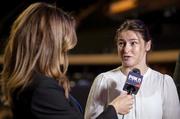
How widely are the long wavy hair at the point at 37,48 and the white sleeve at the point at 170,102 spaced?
21.2 inches

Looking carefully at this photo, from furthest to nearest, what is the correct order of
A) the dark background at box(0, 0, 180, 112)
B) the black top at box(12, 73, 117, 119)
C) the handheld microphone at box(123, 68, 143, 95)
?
the dark background at box(0, 0, 180, 112), the handheld microphone at box(123, 68, 143, 95), the black top at box(12, 73, 117, 119)

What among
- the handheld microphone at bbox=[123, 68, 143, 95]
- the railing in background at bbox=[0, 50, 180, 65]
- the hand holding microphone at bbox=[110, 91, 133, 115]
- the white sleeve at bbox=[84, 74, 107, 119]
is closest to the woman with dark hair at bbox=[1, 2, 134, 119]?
the hand holding microphone at bbox=[110, 91, 133, 115]

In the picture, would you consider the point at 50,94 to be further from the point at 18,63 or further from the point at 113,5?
the point at 113,5

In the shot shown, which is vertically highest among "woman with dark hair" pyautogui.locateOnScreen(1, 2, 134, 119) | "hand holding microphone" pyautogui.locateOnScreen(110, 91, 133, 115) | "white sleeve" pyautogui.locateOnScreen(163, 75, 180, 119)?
"woman with dark hair" pyautogui.locateOnScreen(1, 2, 134, 119)

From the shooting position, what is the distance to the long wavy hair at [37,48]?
1059mm

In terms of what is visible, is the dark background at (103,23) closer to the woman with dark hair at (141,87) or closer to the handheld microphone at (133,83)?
the woman with dark hair at (141,87)

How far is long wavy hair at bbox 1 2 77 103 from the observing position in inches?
41.7

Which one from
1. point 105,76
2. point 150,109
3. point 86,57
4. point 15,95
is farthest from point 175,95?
point 86,57

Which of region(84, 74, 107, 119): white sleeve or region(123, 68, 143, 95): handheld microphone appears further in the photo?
region(84, 74, 107, 119): white sleeve

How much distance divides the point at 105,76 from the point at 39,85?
1.83 feet

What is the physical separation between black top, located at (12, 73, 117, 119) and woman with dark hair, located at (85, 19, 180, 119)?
46cm

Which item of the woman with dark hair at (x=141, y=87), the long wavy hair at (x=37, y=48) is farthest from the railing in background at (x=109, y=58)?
the long wavy hair at (x=37, y=48)

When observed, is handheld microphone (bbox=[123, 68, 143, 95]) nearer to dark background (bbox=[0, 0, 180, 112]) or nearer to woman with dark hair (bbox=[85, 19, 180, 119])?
woman with dark hair (bbox=[85, 19, 180, 119])

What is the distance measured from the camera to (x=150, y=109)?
4.77 feet
